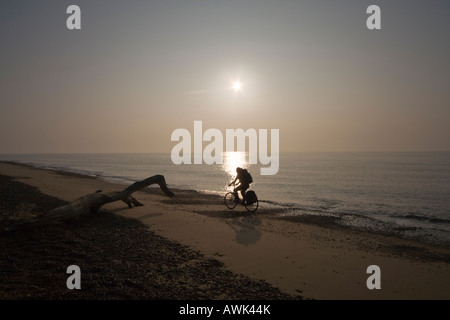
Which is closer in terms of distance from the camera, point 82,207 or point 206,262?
point 206,262

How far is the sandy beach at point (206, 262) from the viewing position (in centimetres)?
677

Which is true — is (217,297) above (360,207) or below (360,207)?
above

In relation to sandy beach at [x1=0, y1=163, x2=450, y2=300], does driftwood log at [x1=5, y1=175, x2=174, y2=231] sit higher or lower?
higher

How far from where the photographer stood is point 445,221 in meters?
20.3

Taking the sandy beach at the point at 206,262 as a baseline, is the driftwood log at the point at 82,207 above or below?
above

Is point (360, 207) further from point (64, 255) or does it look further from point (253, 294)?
point (64, 255)

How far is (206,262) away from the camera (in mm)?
8852

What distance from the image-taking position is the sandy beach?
22.2 feet

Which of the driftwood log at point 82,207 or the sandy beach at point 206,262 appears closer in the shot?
the sandy beach at point 206,262

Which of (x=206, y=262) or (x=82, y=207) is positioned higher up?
(x=82, y=207)

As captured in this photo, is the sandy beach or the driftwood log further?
the driftwood log
